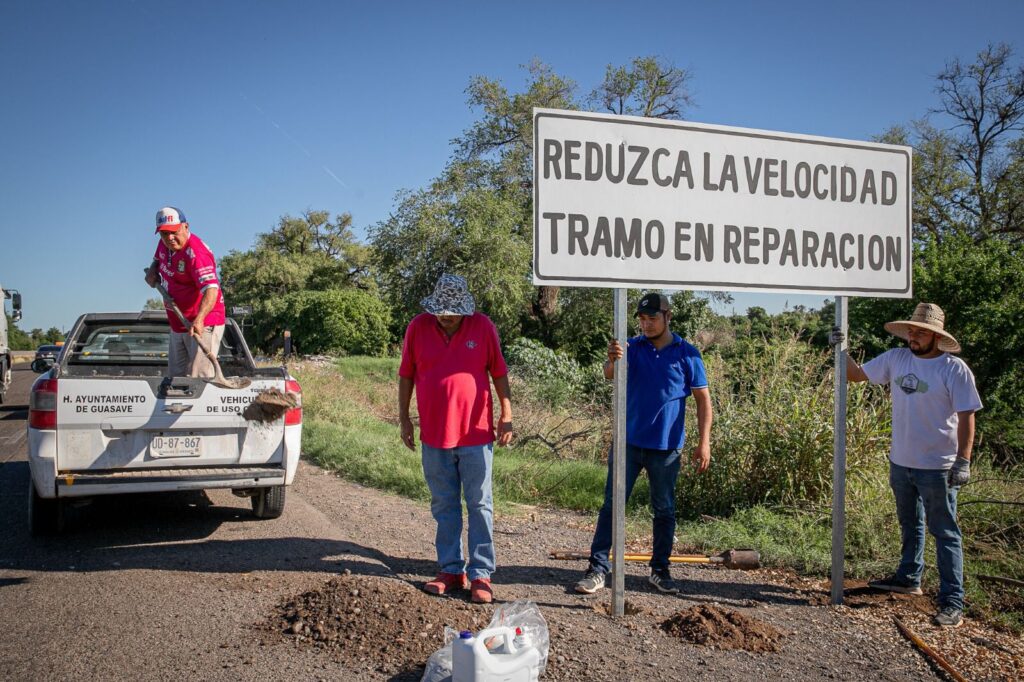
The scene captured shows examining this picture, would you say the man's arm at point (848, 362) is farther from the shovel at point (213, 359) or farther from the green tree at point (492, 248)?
the green tree at point (492, 248)

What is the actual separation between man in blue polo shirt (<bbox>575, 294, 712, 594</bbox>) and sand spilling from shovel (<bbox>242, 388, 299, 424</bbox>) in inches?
102

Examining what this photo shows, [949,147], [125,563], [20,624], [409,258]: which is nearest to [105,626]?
[20,624]

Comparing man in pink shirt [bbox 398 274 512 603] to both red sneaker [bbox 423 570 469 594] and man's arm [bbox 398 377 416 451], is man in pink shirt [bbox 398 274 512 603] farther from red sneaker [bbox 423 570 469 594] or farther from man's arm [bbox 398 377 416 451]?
man's arm [bbox 398 377 416 451]

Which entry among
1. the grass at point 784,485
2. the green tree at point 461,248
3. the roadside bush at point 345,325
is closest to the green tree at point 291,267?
the roadside bush at point 345,325

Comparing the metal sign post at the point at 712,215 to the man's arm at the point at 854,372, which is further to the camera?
the man's arm at the point at 854,372

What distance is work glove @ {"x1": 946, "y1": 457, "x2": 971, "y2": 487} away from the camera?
438 cm

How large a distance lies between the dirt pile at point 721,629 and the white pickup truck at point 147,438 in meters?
3.22

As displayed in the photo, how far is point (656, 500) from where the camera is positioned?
4770mm

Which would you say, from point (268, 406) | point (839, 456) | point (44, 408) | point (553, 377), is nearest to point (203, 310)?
point (268, 406)

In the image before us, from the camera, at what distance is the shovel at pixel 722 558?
17.5 ft

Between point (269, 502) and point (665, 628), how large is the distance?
11.8 feet

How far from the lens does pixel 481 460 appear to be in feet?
14.8

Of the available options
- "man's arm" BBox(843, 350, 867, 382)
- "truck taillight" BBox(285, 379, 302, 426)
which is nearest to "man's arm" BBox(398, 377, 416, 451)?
"truck taillight" BBox(285, 379, 302, 426)

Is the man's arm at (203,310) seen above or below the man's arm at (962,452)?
above
